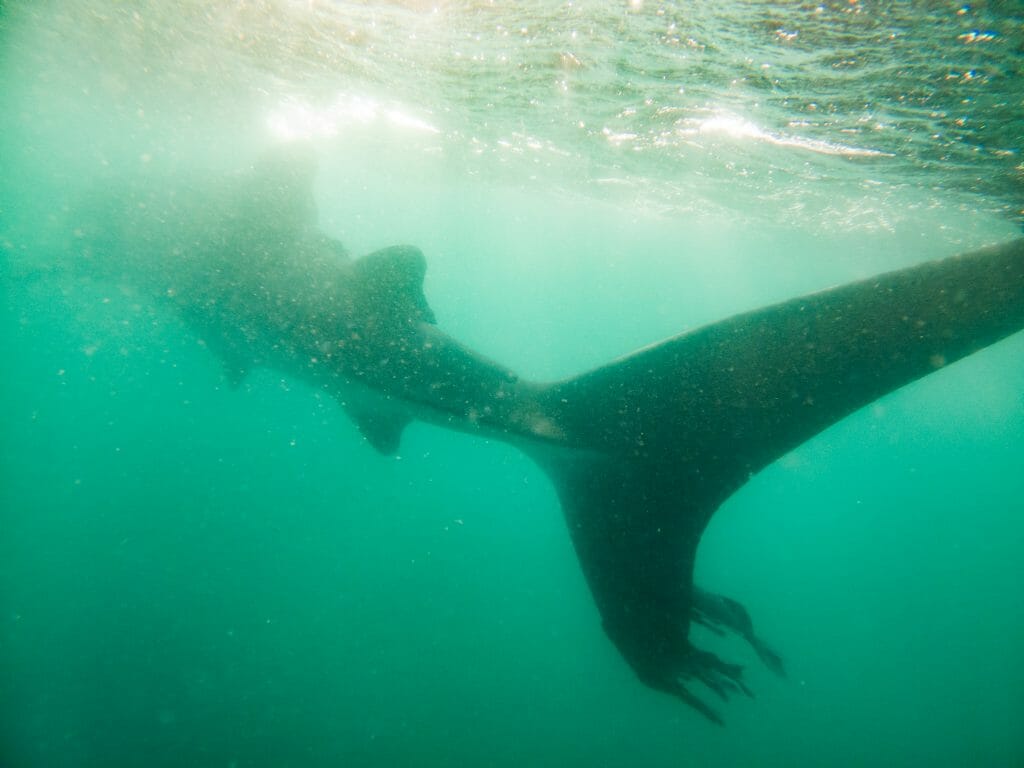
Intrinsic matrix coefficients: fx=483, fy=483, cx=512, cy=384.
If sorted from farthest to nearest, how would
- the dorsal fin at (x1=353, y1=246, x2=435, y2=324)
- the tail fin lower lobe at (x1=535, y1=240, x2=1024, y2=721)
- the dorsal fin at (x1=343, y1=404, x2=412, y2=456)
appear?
1. the dorsal fin at (x1=343, y1=404, x2=412, y2=456)
2. the dorsal fin at (x1=353, y1=246, x2=435, y2=324)
3. the tail fin lower lobe at (x1=535, y1=240, x2=1024, y2=721)

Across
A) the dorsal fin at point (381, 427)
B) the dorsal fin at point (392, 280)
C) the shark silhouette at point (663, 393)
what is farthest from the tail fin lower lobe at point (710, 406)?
the dorsal fin at point (381, 427)

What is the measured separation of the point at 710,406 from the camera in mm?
2709

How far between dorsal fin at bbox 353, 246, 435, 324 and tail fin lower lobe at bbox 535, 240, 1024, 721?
62.4 inches

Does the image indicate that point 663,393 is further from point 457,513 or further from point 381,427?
point 457,513

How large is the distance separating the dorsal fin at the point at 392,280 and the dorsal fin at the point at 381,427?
1132mm

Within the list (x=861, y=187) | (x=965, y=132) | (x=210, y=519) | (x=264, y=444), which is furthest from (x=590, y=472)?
(x=264, y=444)

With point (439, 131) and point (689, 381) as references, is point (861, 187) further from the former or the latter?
point (689, 381)

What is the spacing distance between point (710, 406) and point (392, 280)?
291 centimetres

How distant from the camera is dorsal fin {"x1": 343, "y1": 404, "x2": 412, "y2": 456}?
4859 millimetres

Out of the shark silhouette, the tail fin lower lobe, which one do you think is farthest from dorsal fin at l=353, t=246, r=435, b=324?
the tail fin lower lobe

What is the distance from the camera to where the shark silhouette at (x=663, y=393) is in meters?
2.37

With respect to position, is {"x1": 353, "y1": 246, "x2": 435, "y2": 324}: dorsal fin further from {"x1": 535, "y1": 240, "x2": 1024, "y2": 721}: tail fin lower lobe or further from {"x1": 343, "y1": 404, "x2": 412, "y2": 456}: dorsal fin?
{"x1": 535, "y1": 240, "x2": 1024, "y2": 721}: tail fin lower lobe

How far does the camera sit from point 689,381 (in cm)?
270

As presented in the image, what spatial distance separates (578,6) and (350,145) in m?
19.4
